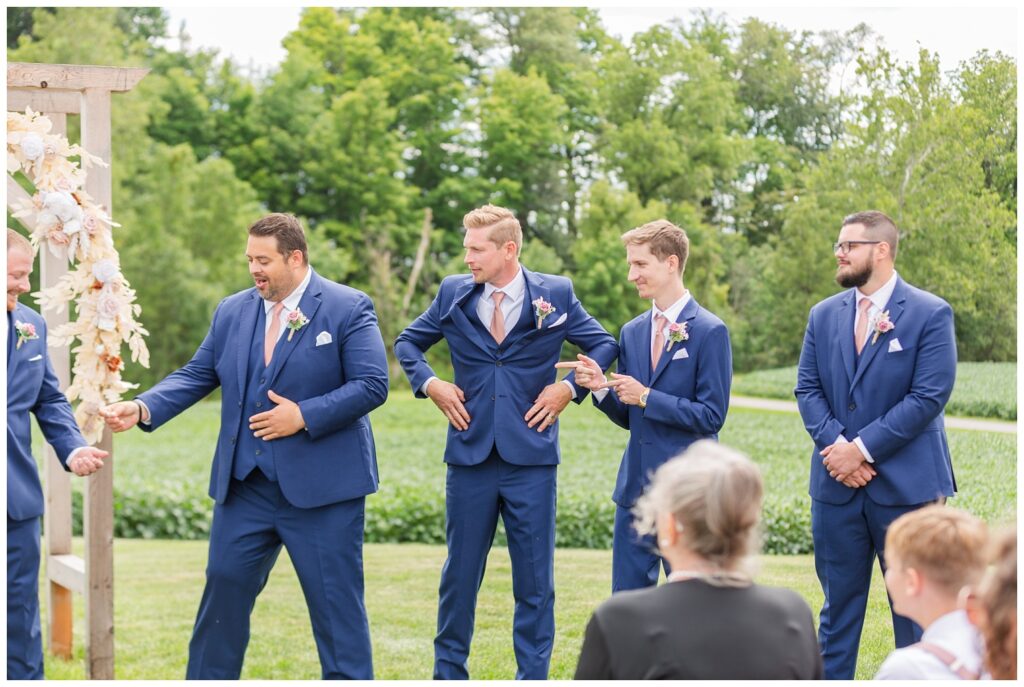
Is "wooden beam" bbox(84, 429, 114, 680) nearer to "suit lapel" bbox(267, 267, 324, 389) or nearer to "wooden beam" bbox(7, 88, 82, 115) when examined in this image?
"suit lapel" bbox(267, 267, 324, 389)

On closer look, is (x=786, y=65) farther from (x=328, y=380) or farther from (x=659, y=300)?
(x=328, y=380)

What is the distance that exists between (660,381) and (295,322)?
155cm

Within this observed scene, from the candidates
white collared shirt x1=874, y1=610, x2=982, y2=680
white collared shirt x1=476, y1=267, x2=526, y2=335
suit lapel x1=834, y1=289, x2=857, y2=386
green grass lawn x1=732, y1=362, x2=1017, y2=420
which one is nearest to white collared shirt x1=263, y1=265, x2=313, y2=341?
white collared shirt x1=476, y1=267, x2=526, y2=335

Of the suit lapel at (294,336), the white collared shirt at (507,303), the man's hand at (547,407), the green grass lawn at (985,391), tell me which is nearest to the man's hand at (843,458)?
the man's hand at (547,407)

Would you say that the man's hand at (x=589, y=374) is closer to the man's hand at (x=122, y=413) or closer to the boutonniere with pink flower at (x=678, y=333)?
the boutonniere with pink flower at (x=678, y=333)

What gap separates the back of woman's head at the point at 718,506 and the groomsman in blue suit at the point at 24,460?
275 cm

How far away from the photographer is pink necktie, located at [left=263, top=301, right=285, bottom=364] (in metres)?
4.82

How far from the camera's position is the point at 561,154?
54.9ft

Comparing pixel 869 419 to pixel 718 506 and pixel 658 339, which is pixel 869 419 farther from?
pixel 718 506

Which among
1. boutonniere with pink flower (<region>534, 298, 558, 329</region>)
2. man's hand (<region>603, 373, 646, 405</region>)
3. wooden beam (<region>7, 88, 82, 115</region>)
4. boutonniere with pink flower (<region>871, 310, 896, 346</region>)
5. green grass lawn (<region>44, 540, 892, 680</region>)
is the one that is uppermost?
wooden beam (<region>7, 88, 82, 115</region>)

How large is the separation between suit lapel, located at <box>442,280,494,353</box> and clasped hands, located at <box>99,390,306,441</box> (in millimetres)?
839

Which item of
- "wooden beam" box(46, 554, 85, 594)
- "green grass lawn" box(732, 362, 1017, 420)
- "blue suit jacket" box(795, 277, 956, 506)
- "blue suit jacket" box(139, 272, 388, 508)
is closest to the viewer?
"blue suit jacket" box(139, 272, 388, 508)

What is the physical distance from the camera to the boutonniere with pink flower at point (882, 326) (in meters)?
4.98

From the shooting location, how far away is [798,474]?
12.9 m
